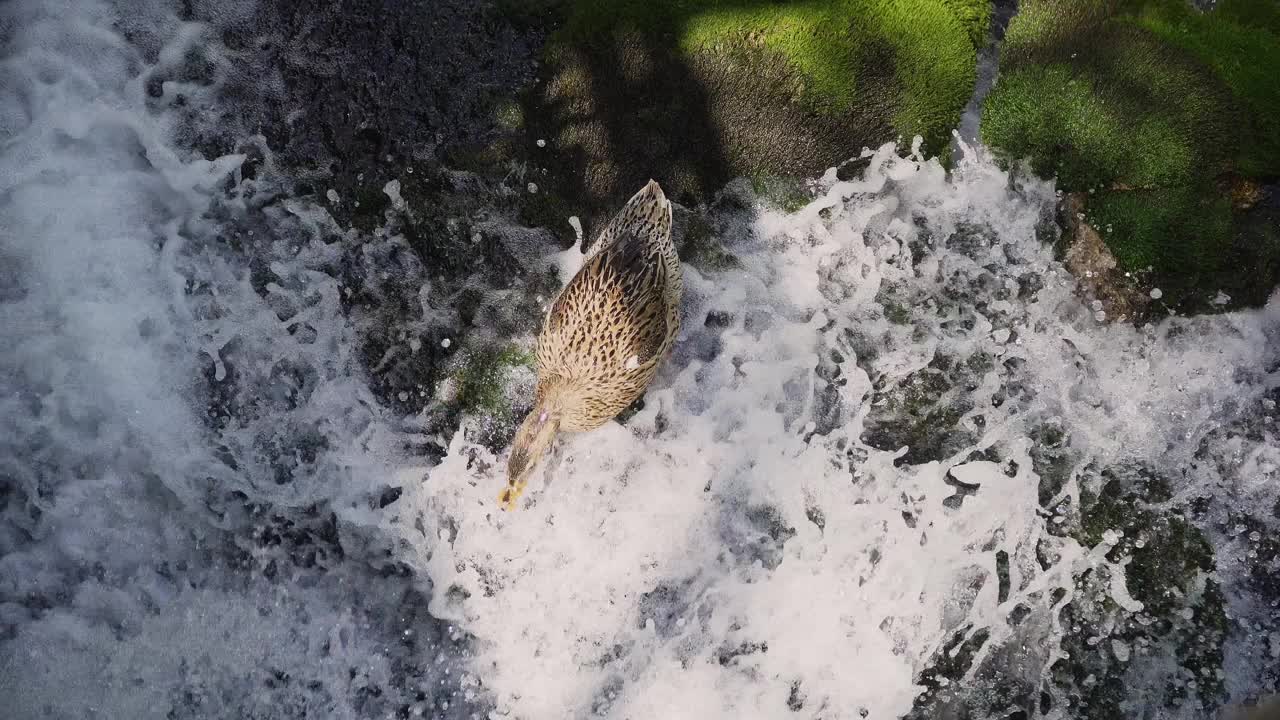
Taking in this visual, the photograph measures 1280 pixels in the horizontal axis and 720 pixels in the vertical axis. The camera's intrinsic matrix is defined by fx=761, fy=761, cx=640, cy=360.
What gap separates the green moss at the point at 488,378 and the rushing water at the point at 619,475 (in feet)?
0.42

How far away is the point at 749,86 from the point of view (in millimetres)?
4387

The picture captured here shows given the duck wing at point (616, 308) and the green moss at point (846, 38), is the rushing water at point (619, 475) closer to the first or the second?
the green moss at point (846, 38)

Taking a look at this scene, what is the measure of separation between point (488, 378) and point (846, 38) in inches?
112

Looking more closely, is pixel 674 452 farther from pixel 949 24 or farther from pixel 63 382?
pixel 63 382

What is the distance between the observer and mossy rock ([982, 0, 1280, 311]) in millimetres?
4258

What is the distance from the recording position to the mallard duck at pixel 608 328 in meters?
3.72

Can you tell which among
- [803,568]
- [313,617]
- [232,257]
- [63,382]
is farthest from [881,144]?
[63,382]

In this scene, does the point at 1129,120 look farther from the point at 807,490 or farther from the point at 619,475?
the point at 619,475

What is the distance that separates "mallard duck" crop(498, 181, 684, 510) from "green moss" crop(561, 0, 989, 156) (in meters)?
1.19

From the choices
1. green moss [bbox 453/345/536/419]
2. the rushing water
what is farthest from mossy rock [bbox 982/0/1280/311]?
green moss [bbox 453/345/536/419]

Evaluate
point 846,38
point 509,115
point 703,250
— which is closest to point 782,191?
point 703,250

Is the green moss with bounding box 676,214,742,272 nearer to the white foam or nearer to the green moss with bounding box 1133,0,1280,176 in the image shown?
the white foam

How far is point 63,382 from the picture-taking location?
4.25 meters

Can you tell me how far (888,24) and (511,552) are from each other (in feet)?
12.1
